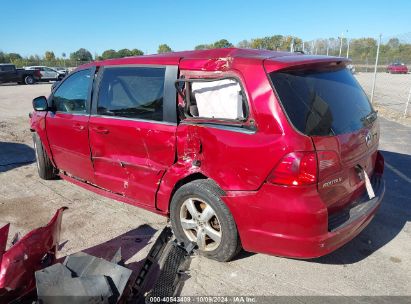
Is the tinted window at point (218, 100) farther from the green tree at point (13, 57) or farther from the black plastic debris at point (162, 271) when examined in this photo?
the green tree at point (13, 57)

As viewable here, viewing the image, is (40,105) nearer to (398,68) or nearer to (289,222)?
(289,222)

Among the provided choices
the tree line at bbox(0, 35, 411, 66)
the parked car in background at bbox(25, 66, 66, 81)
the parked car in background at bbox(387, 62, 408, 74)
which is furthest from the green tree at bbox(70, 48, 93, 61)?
the parked car in background at bbox(387, 62, 408, 74)

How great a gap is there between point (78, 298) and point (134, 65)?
2.32m

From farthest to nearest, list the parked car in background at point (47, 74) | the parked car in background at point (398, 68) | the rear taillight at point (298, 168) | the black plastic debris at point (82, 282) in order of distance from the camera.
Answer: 1. the parked car in background at point (398, 68)
2. the parked car in background at point (47, 74)
3. the rear taillight at point (298, 168)
4. the black plastic debris at point (82, 282)

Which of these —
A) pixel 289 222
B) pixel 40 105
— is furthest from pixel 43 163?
pixel 289 222

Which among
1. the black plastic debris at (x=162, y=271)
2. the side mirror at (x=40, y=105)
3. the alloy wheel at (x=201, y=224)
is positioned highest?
the side mirror at (x=40, y=105)

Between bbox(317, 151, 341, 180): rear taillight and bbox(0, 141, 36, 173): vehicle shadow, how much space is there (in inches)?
208

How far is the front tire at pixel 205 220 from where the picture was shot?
3.05m

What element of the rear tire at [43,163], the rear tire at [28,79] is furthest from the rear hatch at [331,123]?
the rear tire at [28,79]

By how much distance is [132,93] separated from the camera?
3811 mm

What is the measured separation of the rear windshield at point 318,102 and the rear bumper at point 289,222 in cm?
51

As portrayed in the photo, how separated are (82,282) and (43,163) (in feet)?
11.0

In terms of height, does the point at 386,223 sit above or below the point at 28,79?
above

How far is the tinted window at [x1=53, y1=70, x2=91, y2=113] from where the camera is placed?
4359mm
